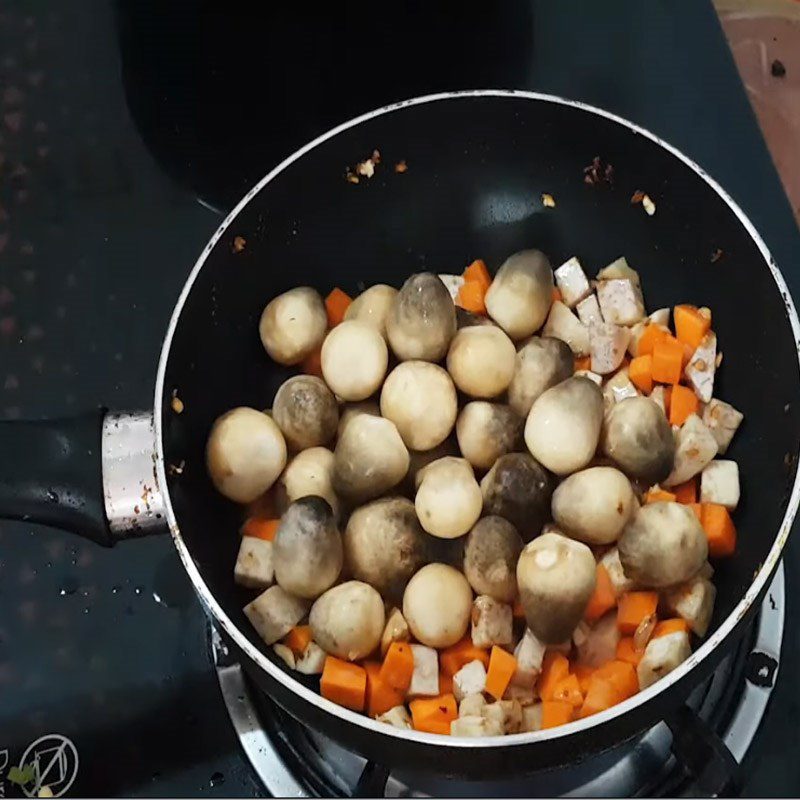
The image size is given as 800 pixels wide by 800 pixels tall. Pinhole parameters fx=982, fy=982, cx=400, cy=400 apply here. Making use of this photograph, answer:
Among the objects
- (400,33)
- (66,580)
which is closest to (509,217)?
(400,33)

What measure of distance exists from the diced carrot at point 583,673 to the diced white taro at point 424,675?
10 cm

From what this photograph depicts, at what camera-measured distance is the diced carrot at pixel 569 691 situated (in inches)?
27.3

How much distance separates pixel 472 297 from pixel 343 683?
0.36m

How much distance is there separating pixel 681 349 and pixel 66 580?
561 mm

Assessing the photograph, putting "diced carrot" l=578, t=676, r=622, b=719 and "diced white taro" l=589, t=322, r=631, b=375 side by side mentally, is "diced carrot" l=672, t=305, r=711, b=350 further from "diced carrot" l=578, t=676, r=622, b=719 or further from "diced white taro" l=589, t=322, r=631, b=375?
"diced carrot" l=578, t=676, r=622, b=719

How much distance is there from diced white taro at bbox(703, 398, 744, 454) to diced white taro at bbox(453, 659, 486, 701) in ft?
0.87

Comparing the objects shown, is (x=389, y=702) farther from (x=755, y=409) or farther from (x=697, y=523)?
(x=755, y=409)

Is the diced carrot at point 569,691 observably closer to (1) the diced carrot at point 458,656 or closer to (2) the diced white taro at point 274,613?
(1) the diced carrot at point 458,656

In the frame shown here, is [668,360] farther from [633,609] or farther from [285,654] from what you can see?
[285,654]

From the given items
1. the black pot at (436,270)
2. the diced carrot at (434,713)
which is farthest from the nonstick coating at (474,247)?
the diced carrot at (434,713)

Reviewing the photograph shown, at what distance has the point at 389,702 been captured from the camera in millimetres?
718

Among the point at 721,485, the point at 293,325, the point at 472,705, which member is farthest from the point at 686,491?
the point at 293,325

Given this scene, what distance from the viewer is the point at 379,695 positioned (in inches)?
28.2

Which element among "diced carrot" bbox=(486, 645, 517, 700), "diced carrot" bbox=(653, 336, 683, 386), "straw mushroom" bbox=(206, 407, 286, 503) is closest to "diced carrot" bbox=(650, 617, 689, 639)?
"diced carrot" bbox=(486, 645, 517, 700)
